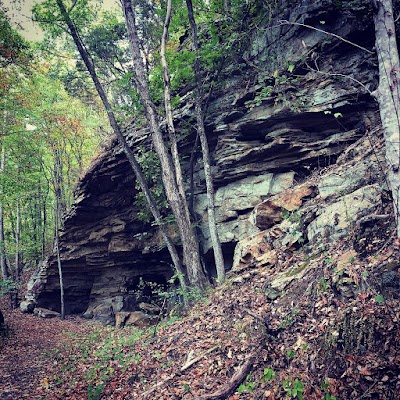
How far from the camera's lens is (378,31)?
4.81 meters

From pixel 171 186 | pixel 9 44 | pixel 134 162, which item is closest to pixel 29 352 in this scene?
pixel 171 186

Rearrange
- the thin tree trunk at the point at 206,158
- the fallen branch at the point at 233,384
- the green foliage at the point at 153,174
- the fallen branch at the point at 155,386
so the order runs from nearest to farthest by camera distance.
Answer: the fallen branch at the point at 233,384
the fallen branch at the point at 155,386
the thin tree trunk at the point at 206,158
the green foliage at the point at 153,174

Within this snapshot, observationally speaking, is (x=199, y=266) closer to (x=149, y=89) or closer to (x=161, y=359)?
(x=161, y=359)

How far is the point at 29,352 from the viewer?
9836mm

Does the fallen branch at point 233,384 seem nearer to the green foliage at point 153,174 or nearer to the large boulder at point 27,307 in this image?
the green foliage at point 153,174

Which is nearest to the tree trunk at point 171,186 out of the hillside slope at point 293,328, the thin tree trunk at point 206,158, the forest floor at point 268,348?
the thin tree trunk at point 206,158

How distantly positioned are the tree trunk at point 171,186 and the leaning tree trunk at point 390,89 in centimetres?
633

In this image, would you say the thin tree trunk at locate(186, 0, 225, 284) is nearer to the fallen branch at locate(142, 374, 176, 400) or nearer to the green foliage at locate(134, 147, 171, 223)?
the green foliage at locate(134, 147, 171, 223)

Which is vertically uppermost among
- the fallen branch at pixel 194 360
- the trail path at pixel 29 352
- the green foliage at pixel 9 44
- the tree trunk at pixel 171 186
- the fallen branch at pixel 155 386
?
the green foliage at pixel 9 44

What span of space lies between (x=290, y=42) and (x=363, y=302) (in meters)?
8.85

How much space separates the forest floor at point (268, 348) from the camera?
355cm

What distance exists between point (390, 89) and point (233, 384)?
5.29 m

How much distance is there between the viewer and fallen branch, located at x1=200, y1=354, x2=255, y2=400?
4.18 m

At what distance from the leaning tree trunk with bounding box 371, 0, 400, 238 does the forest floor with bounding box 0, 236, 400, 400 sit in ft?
3.83
